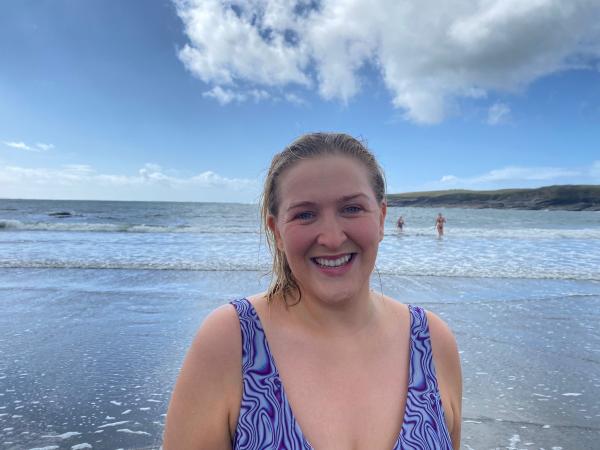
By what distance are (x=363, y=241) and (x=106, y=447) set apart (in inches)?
121

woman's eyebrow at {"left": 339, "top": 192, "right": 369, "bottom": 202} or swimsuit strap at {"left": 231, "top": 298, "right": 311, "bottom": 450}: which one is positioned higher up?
woman's eyebrow at {"left": 339, "top": 192, "right": 369, "bottom": 202}

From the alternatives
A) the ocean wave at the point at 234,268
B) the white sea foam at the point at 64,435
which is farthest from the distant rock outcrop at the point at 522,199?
the white sea foam at the point at 64,435

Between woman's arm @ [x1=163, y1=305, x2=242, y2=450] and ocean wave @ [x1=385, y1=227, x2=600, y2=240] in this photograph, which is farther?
ocean wave @ [x1=385, y1=227, x2=600, y2=240]

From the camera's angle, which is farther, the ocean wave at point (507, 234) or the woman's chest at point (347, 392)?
the ocean wave at point (507, 234)

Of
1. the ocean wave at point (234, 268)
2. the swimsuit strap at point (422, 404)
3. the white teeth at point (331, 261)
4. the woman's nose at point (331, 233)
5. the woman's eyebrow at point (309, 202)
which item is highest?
the woman's eyebrow at point (309, 202)

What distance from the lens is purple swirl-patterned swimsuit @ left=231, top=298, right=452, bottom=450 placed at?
1433 millimetres

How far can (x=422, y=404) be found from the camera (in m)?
1.64

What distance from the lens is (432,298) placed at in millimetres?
9141

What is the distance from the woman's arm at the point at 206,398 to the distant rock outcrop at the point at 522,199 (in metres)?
98.7

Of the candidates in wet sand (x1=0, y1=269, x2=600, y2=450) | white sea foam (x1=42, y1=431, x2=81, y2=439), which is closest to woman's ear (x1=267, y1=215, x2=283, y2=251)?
wet sand (x1=0, y1=269, x2=600, y2=450)

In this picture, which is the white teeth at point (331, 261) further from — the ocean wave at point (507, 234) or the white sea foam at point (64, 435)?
the ocean wave at point (507, 234)

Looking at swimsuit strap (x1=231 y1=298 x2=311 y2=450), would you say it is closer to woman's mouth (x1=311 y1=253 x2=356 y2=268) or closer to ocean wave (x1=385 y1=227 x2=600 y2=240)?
woman's mouth (x1=311 y1=253 x2=356 y2=268)

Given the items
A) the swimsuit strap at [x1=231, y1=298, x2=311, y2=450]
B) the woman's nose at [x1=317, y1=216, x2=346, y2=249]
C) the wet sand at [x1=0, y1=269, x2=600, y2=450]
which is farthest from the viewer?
the wet sand at [x1=0, y1=269, x2=600, y2=450]

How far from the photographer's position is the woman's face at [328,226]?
65.4 inches
